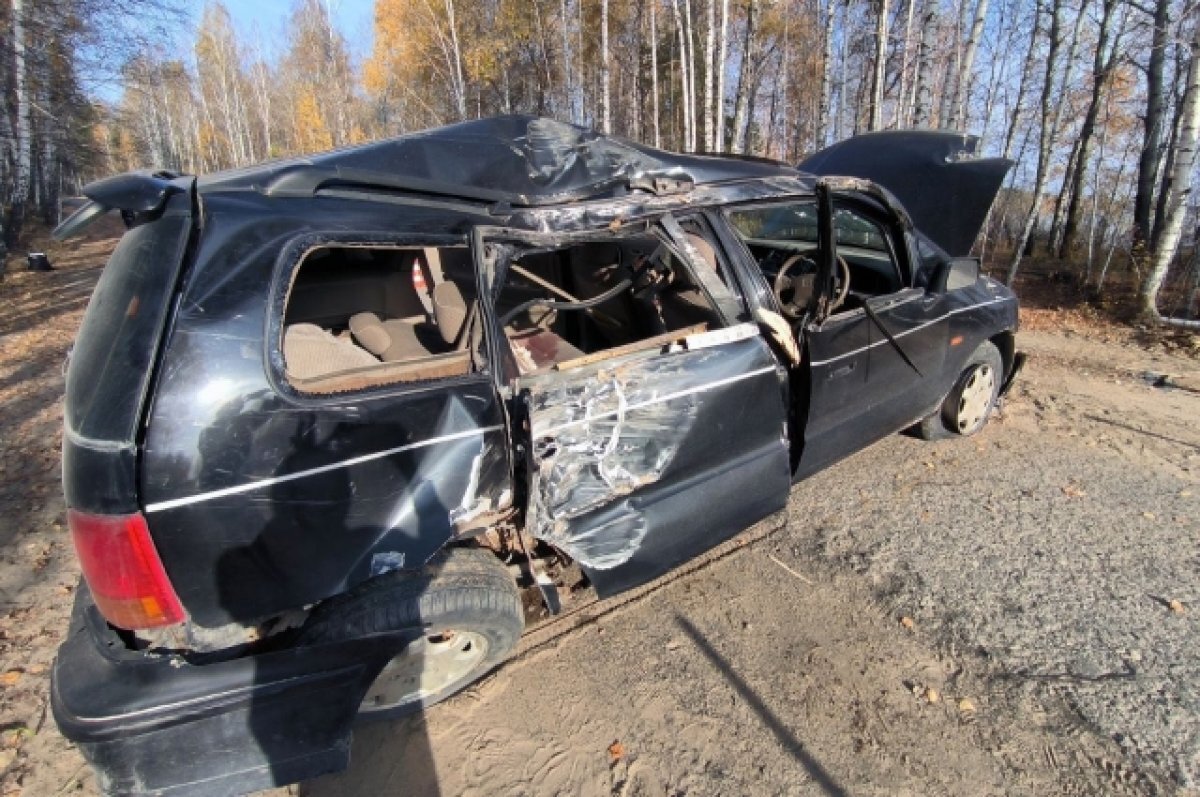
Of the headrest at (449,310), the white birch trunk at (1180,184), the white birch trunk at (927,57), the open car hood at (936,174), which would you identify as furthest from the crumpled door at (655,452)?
the white birch trunk at (927,57)

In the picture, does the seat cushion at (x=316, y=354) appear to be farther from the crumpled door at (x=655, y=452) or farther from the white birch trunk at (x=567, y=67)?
the white birch trunk at (x=567, y=67)

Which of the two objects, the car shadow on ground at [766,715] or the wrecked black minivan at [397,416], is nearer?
the wrecked black minivan at [397,416]

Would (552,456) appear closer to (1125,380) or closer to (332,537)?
(332,537)

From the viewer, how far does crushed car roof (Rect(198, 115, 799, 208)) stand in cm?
208

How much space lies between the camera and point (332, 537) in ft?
6.10

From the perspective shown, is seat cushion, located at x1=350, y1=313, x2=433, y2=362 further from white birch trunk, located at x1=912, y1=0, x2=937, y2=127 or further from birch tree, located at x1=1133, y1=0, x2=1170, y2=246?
birch tree, located at x1=1133, y1=0, x2=1170, y2=246

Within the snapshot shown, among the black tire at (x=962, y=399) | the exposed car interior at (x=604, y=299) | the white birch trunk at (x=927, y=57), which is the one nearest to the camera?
the exposed car interior at (x=604, y=299)

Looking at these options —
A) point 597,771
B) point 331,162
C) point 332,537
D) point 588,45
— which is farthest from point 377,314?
point 588,45

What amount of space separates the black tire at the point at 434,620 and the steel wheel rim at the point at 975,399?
3.43 m

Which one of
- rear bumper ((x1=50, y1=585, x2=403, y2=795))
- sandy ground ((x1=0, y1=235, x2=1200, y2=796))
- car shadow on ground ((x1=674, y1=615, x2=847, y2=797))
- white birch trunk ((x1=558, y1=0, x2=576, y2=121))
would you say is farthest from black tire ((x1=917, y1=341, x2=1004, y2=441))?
white birch trunk ((x1=558, y1=0, x2=576, y2=121))

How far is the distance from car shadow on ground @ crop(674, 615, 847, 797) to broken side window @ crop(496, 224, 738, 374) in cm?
128

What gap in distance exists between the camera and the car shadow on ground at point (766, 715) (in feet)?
6.82

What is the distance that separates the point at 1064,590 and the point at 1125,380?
13.6 feet

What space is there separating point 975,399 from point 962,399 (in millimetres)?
196
